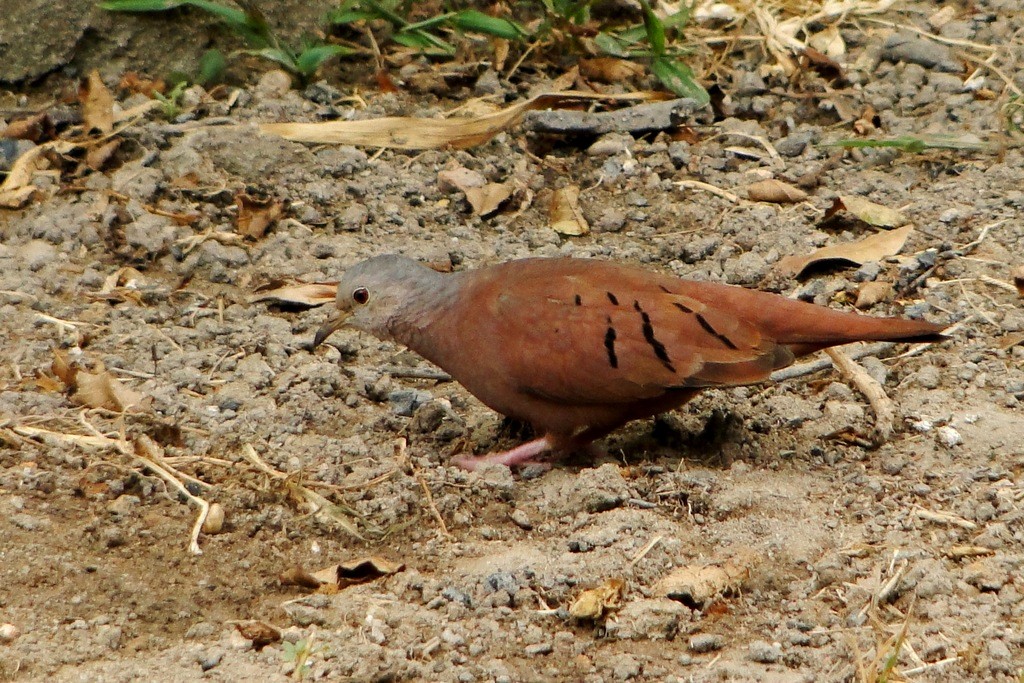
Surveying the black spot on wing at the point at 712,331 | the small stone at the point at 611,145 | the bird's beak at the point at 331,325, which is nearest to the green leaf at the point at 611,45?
the small stone at the point at 611,145

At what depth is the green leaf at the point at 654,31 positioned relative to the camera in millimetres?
6289

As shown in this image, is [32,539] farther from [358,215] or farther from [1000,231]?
[1000,231]

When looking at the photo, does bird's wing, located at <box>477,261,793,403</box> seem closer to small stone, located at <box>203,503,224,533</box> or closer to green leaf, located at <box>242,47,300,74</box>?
small stone, located at <box>203,503,224,533</box>

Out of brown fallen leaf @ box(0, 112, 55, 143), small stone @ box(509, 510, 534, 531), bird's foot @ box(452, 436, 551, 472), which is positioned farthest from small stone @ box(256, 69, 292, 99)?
small stone @ box(509, 510, 534, 531)

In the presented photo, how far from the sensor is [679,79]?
251 inches

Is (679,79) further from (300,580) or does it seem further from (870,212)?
(300,580)

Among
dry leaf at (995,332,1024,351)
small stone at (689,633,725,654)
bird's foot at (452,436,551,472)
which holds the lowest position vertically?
bird's foot at (452,436,551,472)

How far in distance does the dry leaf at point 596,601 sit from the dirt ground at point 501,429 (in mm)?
23

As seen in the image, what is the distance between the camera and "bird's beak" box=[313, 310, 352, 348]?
4.58 metres

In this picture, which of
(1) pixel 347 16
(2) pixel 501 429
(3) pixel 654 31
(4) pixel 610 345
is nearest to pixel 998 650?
(4) pixel 610 345

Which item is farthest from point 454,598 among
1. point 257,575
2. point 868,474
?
point 868,474

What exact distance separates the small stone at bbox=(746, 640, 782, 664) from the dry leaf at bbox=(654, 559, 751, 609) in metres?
0.26

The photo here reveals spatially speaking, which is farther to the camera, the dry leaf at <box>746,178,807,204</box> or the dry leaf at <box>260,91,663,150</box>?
the dry leaf at <box>260,91,663,150</box>

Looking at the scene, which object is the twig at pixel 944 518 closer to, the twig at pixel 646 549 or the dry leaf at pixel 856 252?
the twig at pixel 646 549
